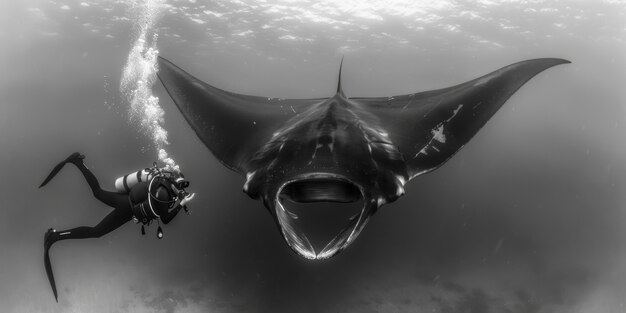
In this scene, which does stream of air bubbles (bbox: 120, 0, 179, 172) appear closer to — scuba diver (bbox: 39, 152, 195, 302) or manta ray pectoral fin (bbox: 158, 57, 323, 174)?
scuba diver (bbox: 39, 152, 195, 302)

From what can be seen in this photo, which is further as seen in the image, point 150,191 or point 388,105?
point 150,191

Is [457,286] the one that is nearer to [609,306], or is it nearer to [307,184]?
[609,306]

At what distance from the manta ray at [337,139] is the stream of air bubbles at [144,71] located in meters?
4.46

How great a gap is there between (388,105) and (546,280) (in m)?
21.1

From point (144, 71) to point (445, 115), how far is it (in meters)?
36.8

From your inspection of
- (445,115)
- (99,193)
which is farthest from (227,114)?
(99,193)

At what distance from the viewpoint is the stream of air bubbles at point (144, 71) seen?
25172mm

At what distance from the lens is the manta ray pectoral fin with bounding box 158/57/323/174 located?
12.9 ft

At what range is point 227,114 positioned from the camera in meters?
4.69

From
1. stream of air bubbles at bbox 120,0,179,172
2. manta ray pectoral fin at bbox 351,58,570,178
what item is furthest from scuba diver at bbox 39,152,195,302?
manta ray pectoral fin at bbox 351,58,570,178

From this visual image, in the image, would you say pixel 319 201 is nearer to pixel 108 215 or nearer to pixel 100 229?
pixel 108 215

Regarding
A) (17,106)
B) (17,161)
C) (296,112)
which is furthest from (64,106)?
(296,112)

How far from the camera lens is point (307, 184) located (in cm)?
321

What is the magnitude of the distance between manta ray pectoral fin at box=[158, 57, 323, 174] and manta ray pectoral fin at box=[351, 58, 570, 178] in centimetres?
136
